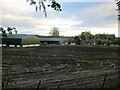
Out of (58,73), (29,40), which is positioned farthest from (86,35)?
(58,73)

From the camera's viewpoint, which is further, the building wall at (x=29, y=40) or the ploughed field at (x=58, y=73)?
the building wall at (x=29, y=40)

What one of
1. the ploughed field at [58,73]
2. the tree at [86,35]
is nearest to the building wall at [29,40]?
the tree at [86,35]

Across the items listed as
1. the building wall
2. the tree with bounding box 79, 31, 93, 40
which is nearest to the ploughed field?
the building wall

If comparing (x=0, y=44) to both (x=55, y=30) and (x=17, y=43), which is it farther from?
(x=55, y=30)

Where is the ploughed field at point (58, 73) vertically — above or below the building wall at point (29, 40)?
below

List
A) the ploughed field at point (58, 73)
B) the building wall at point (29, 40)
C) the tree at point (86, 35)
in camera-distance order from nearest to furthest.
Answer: the ploughed field at point (58, 73) → the building wall at point (29, 40) → the tree at point (86, 35)

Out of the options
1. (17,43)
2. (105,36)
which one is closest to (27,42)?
(17,43)

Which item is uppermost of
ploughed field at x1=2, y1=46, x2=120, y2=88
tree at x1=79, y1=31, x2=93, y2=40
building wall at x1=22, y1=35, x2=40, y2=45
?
tree at x1=79, y1=31, x2=93, y2=40

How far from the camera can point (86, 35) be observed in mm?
117000

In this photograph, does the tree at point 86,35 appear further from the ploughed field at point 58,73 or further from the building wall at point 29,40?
the ploughed field at point 58,73

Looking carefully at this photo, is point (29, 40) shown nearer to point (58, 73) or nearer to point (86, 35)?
point (86, 35)

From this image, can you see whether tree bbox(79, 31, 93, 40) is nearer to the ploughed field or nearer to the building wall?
the building wall

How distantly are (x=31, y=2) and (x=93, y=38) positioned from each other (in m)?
114

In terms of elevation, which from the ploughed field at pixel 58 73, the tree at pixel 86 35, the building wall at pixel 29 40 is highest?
the tree at pixel 86 35
